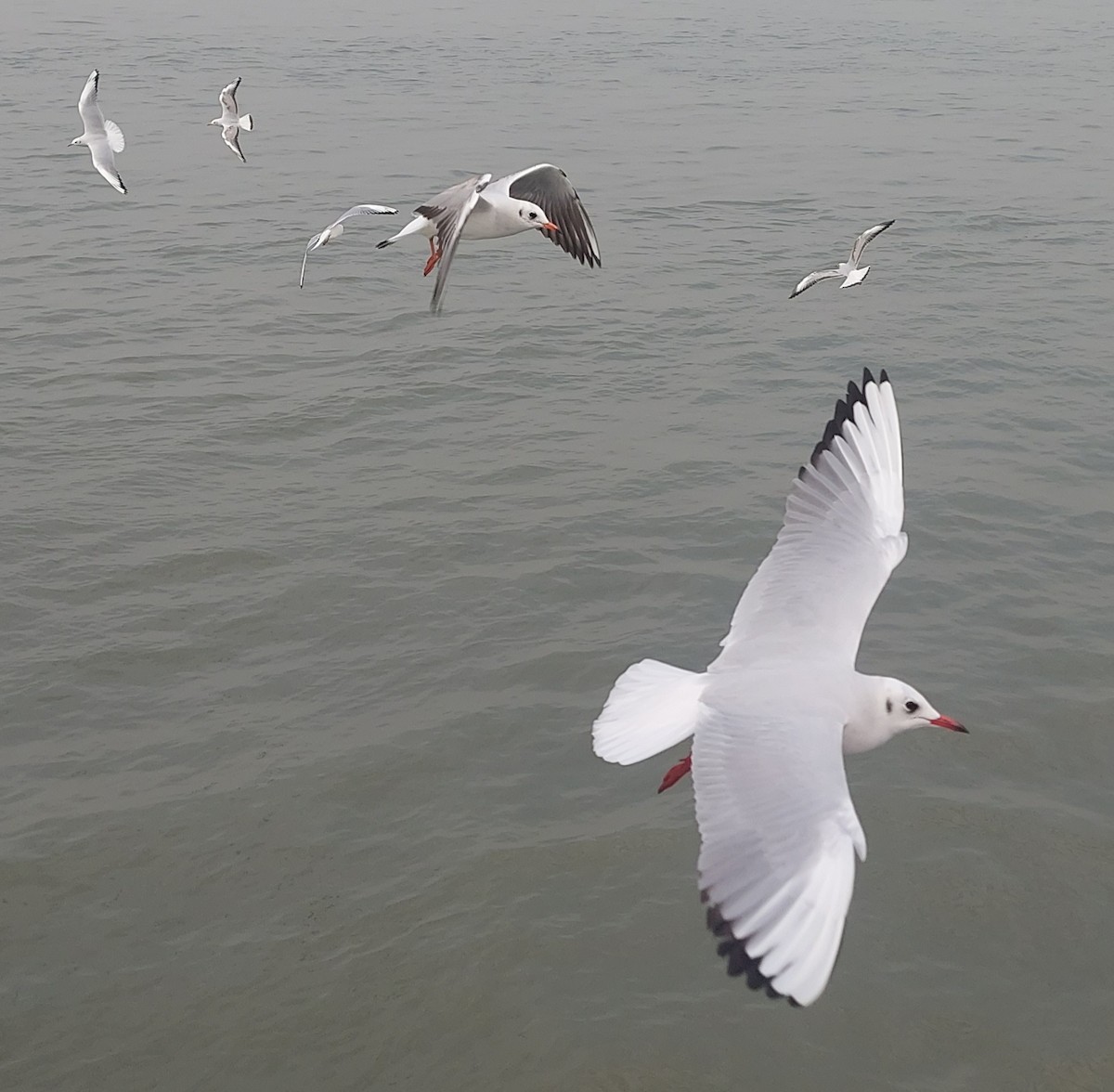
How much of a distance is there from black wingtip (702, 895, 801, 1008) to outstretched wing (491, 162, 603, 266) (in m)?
6.20

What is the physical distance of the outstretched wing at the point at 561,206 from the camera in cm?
942

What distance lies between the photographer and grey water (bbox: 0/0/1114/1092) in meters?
5.13

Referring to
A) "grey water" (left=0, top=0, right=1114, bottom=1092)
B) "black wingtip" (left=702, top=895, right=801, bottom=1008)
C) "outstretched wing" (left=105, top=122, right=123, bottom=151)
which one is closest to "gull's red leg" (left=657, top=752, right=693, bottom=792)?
→ "grey water" (left=0, top=0, right=1114, bottom=1092)

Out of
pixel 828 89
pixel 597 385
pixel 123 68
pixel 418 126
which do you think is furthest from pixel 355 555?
pixel 123 68

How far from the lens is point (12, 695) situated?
22.3 feet

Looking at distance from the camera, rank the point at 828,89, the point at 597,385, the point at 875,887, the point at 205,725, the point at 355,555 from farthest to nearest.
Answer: the point at 828,89 → the point at 597,385 → the point at 355,555 → the point at 205,725 → the point at 875,887

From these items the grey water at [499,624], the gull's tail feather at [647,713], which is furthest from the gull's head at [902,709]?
the grey water at [499,624]

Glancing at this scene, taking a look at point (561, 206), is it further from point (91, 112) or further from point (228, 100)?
point (228, 100)

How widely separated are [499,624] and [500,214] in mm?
2481

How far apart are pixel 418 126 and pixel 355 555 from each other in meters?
13.5

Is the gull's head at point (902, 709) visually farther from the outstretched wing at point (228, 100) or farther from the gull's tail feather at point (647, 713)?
the outstretched wing at point (228, 100)

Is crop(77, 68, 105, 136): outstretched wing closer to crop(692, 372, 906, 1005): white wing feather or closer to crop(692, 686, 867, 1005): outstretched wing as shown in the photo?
crop(692, 372, 906, 1005): white wing feather

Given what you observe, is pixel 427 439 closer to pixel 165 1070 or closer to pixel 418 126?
pixel 165 1070

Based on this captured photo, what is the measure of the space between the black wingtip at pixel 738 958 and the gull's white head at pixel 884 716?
3.81 ft
